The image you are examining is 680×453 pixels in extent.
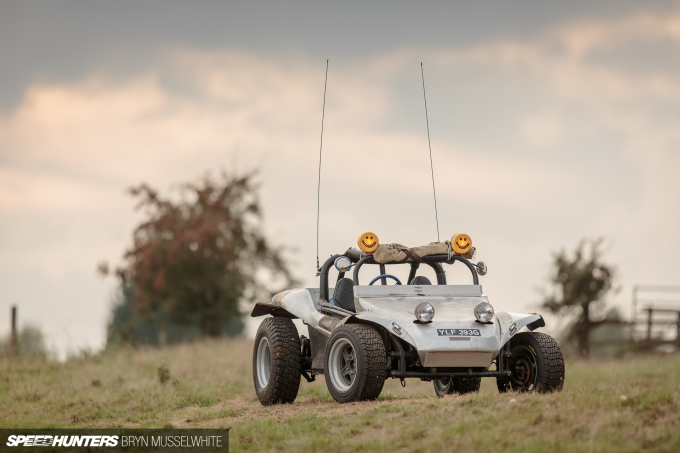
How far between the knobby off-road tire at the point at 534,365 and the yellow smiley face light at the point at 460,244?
4.30 feet

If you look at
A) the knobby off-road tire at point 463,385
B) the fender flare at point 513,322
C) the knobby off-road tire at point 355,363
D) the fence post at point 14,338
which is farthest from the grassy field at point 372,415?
the fence post at point 14,338

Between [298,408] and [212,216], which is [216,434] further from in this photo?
[212,216]

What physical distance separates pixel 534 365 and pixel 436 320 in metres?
1.31

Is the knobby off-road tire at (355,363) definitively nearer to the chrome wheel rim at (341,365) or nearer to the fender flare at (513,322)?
the chrome wheel rim at (341,365)

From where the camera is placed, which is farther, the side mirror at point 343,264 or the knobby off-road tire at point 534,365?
the side mirror at point 343,264

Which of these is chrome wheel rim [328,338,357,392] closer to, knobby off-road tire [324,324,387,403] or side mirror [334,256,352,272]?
knobby off-road tire [324,324,387,403]

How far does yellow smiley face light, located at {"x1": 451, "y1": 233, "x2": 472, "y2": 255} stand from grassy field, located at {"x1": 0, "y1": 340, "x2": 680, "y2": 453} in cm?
182

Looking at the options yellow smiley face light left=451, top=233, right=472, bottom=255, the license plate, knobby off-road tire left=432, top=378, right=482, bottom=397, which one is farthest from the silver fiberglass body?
knobby off-road tire left=432, top=378, right=482, bottom=397

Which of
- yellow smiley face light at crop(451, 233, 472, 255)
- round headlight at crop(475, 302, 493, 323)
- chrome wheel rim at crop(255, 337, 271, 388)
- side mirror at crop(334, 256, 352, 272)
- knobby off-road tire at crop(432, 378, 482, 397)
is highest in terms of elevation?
yellow smiley face light at crop(451, 233, 472, 255)

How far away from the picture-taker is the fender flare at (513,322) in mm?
9922

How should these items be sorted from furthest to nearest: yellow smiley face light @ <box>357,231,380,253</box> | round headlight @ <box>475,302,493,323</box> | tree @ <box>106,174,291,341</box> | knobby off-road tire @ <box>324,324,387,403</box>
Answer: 1. tree @ <box>106,174,291,341</box>
2. yellow smiley face light @ <box>357,231,380,253</box>
3. round headlight @ <box>475,302,493,323</box>
4. knobby off-road tire @ <box>324,324,387,403</box>

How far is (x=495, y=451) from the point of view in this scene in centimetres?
706

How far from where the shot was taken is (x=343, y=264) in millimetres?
10992

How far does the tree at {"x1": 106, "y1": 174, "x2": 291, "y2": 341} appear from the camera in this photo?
31.2m
